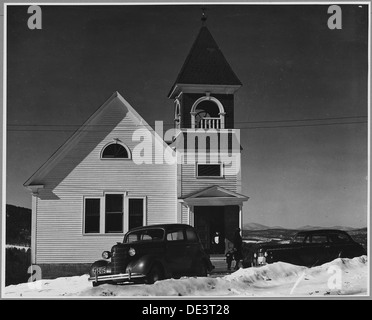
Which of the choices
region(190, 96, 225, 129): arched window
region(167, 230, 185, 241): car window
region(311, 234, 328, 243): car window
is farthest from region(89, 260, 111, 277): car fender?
region(311, 234, 328, 243): car window

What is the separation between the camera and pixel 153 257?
38.5 ft

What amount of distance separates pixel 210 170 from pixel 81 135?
92.2 inches

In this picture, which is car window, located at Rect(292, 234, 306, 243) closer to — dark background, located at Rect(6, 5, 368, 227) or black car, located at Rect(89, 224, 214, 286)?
dark background, located at Rect(6, 5, 368, 227)

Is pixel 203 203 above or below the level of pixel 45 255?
above

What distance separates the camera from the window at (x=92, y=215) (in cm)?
1222

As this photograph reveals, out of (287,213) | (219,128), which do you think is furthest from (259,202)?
(219,128)

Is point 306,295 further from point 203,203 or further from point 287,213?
point 203,203

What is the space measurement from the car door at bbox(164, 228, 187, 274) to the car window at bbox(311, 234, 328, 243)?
2260 millimetres

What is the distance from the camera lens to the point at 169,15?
1221 cm

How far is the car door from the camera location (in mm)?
11898

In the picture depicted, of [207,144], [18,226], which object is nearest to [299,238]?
[207,144]

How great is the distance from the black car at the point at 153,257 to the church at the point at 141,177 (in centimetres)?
20

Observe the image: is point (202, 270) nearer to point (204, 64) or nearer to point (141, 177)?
point (141, 177)

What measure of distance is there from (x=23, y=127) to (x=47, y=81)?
893 millimetres
